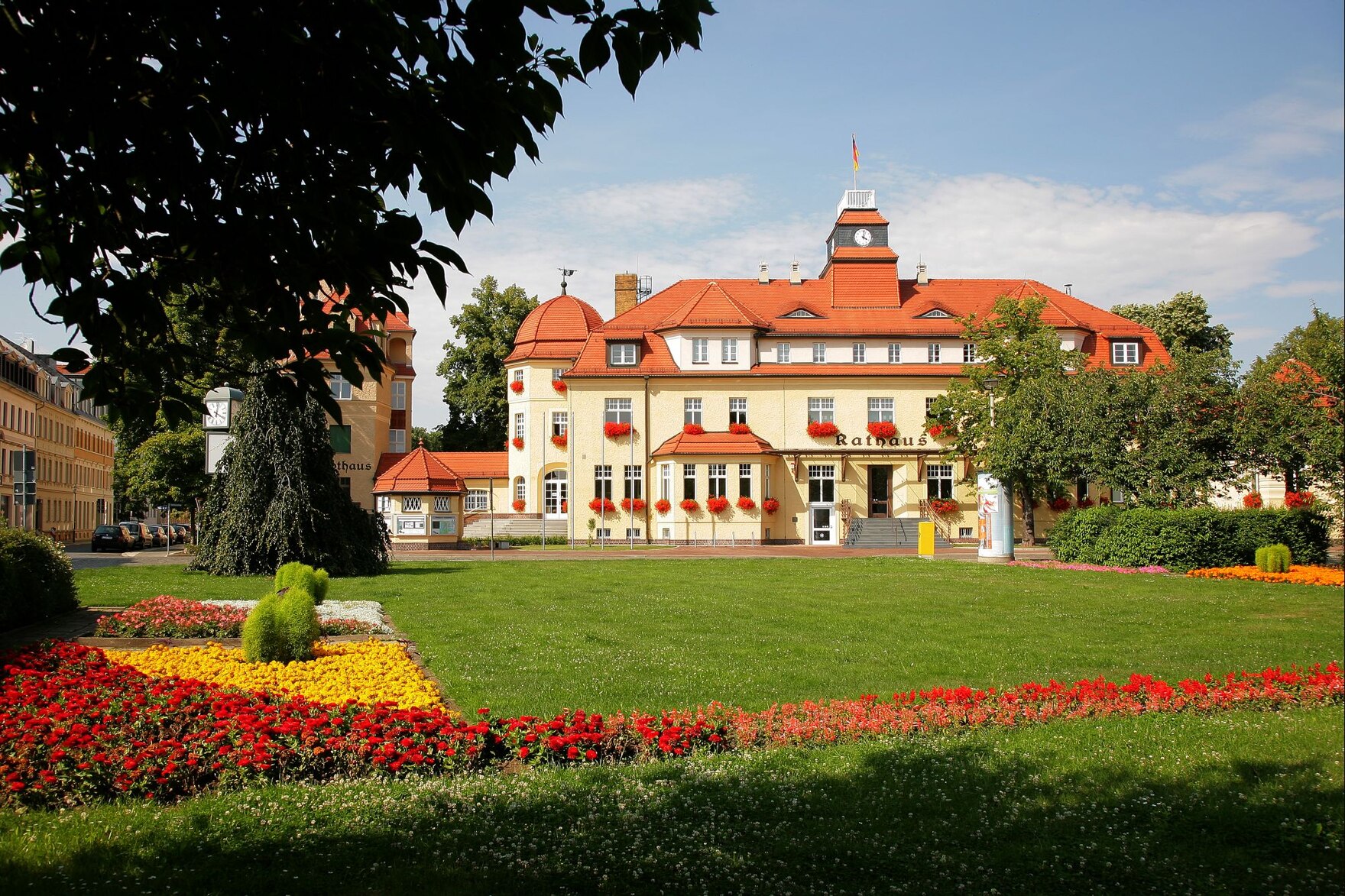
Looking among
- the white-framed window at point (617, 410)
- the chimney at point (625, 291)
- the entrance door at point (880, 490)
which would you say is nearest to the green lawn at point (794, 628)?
the entrance door at point (880, 490)

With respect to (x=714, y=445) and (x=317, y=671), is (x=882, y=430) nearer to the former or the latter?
(x=714, y=445)

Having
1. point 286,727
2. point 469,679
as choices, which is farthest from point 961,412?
point 286,727

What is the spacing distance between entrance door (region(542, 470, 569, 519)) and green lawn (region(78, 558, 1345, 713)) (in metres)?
27.9

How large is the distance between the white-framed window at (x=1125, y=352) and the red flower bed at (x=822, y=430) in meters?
15.1

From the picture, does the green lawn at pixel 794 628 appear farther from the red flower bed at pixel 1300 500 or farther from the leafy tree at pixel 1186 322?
the leafy tree at pixel 1186 322

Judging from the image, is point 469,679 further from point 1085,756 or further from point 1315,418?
point 1315,418

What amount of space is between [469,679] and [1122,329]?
5072cm

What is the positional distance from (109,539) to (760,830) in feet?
159

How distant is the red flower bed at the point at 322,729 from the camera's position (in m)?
6.88

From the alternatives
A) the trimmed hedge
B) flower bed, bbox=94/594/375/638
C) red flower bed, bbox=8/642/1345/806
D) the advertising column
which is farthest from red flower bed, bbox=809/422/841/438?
red flower bed, bbox=8/642/1345/806

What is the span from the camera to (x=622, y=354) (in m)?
52.9

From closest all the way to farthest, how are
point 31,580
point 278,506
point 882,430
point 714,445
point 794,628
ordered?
point 31,580 < point 794,628 < point 278,506 < point 714,445 < point 882,430

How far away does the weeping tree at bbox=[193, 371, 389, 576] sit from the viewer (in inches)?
1014

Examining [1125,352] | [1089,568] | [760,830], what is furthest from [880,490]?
[760,830]
